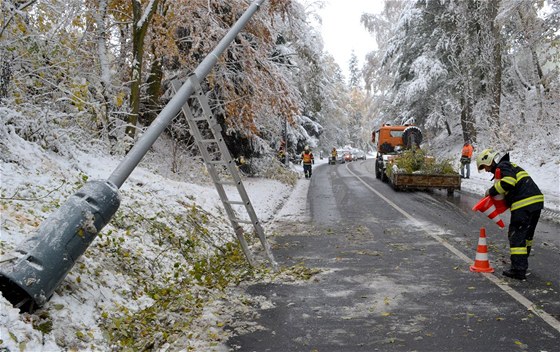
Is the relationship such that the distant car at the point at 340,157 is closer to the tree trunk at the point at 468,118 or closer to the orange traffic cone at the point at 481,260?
the tree trunk at the point at 468,118

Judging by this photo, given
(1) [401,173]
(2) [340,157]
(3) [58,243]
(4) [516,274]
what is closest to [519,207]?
(4) [516,274]

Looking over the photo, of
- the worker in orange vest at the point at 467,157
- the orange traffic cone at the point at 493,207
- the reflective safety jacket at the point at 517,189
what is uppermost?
the worker in orange vest at the point at 467,157

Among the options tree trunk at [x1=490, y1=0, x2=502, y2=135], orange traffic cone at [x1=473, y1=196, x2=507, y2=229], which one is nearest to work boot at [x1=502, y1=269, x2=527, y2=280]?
orange traffic cone at [x1=473, y1=196, x2=507, y2=229]

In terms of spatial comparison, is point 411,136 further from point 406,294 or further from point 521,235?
point 406,294

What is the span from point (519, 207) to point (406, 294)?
7.08 feet

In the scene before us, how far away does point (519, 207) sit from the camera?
698 centimetres

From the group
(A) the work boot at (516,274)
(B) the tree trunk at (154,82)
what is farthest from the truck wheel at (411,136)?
(A) the work boot at (516,274)

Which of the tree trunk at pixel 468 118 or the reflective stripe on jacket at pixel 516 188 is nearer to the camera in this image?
the reflective stripe on jacket at pixel 516 188

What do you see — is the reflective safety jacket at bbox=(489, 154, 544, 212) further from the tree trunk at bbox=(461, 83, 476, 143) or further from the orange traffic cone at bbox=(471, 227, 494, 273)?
the tree trunk at bbox=(461, 83, 476, 143)

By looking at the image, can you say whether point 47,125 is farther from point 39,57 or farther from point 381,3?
point 381,3

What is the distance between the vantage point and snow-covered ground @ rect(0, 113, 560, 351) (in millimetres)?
4230

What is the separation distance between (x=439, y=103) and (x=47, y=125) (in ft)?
102

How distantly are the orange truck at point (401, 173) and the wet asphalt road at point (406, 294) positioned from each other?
6.78 m

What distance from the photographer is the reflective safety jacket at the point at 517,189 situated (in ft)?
22.8
